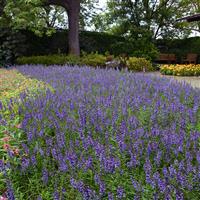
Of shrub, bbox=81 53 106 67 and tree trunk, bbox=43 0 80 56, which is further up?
tree trunk, bbox=43 0 80 56

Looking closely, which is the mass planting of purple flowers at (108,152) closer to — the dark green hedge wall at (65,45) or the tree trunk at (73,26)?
the tree trunk at (73,26)

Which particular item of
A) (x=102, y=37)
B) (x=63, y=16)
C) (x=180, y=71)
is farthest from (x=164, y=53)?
(x=180, y=71)

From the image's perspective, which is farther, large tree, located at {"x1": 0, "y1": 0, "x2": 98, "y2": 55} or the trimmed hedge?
the trimmed hedge

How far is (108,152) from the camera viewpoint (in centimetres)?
287

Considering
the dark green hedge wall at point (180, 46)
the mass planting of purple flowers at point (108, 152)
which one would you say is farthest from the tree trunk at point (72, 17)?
the mass planting of purple flowers at point (108, 152)

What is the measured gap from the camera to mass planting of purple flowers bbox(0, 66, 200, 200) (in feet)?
8.01

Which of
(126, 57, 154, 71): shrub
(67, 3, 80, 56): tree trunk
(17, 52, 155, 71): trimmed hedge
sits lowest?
(126, 57, 154, 71): shrub

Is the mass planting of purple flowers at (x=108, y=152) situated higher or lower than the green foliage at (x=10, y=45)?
higher

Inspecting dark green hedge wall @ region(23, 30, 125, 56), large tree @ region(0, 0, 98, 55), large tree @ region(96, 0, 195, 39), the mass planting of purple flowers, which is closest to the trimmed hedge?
large tree @ region(0, 0, 98, 55)

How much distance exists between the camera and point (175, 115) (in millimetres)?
4098

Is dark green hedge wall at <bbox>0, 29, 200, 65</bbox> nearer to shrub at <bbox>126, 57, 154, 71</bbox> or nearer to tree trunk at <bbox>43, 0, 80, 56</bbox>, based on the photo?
tree trunk at <bbox>43, 0, 80, 56</bbox>

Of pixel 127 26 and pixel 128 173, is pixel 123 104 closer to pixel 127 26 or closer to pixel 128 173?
pixel 128 173

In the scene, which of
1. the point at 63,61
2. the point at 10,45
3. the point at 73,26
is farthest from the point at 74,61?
the point at 10,45

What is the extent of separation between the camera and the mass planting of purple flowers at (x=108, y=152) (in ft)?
8.01
